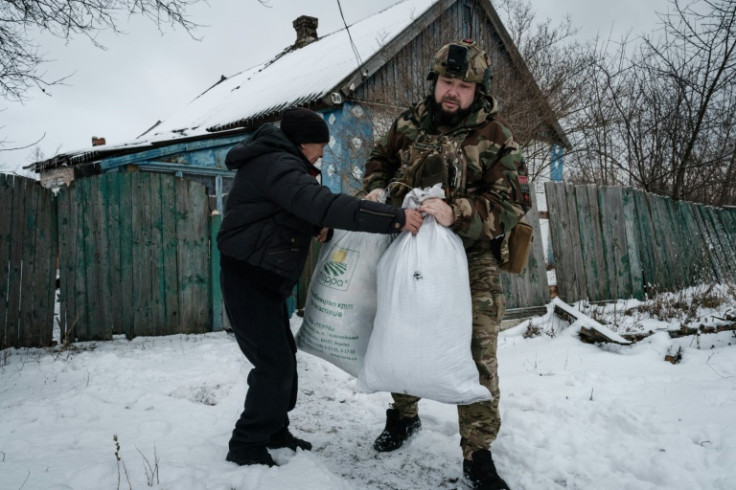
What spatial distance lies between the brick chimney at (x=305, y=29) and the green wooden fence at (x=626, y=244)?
13.0 meters

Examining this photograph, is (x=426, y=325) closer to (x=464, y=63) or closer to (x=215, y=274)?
(x=464, y=63)

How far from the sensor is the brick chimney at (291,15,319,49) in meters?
15.9

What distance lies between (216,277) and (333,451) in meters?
2.99

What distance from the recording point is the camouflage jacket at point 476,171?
2006 millimetres

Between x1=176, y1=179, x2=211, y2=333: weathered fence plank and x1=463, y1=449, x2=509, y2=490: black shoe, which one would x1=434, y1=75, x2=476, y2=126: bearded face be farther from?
x1=176, y1=179, x2=211, y2=333: weathered fence plank

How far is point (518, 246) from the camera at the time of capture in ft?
7.34

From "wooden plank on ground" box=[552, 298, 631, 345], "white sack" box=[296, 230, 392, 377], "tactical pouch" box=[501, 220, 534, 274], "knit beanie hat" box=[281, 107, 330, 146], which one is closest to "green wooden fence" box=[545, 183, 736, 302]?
"wooden plank on ground" box=[552, 298, 631, 345]

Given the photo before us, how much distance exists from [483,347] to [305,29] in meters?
16.3

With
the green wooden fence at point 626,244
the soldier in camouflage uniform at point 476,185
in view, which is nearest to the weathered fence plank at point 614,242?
the green wooden fence at point 626,244

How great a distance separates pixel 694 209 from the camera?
7316 millimetres

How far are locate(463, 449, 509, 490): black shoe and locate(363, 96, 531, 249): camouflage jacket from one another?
0.95 metres

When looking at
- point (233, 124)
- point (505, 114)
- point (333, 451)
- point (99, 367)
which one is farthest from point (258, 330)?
point (233, 124)

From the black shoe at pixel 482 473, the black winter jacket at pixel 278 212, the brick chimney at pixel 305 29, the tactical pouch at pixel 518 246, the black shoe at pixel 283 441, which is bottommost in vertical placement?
the black shoe at pixel 482 473

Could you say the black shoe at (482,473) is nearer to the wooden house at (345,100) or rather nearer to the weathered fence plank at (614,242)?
the weathered fence plank at (614,242)
